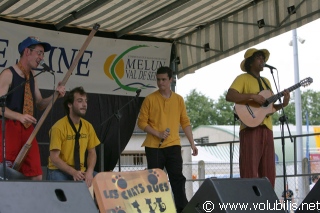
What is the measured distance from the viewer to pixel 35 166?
19.1ft

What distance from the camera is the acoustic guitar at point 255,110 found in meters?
6.78

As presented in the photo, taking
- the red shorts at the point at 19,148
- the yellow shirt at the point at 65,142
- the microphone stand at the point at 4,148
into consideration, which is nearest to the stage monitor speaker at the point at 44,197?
the microphone stand at the point at 4,148

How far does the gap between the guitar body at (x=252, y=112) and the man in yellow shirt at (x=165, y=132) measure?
Result: 0.81 meters

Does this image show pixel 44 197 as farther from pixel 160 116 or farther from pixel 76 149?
pixel 160 116

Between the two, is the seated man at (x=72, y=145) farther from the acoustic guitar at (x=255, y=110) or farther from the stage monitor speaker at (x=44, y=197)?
the stage monitor speaker at (x=44, y=197)

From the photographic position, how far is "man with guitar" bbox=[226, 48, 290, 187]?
266 inches

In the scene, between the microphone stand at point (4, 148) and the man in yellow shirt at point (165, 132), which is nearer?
the microphone stand at point (4, 148)

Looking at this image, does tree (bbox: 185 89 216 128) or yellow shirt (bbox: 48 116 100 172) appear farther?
tree (bbox: 185 89 216 128)

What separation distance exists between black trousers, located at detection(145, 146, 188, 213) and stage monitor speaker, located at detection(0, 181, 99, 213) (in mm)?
2986

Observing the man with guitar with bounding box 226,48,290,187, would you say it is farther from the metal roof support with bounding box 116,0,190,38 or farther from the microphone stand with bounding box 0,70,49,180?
the microphone stand with bounding box 0,70,49,180

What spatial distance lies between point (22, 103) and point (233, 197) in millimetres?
2408

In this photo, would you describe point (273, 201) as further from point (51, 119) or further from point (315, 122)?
point (315, 122)

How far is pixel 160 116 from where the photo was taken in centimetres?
727

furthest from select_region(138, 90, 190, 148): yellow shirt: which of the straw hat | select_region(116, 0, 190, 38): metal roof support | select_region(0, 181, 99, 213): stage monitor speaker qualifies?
select_region(0, 181, 99, 213): stage monitor speaker
